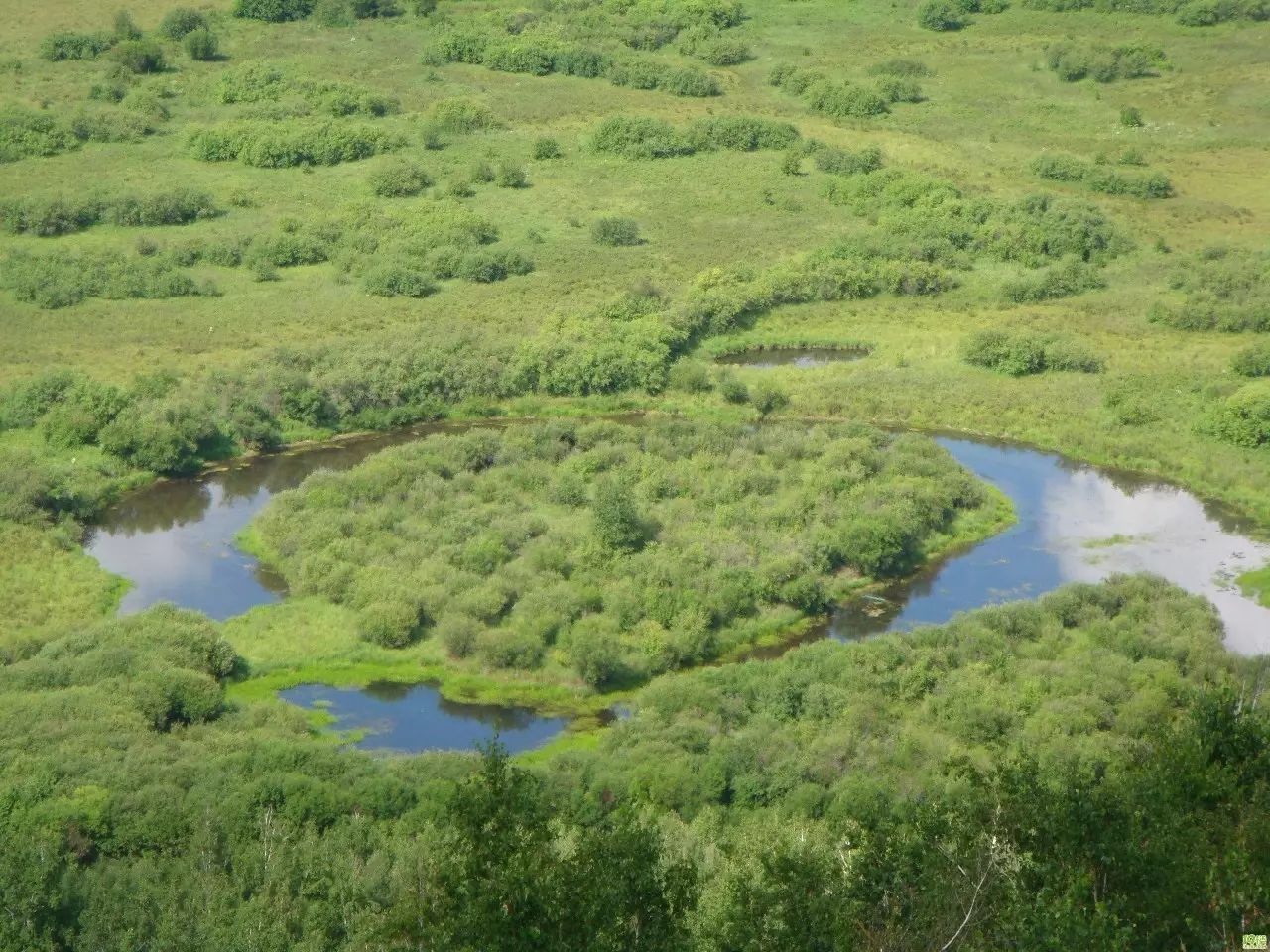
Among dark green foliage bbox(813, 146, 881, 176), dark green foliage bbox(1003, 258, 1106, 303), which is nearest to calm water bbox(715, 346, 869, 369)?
dark green foliage bbox(1003, 258, 1106, 303)

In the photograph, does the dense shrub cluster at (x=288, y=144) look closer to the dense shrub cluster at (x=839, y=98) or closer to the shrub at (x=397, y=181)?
the shrub at (x=397, y=181)

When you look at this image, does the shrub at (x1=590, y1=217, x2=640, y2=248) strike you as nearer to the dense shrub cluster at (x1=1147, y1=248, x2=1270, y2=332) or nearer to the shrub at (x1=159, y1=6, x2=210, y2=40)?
the dense shrub cluster at (x1=1147, y1=248, x2=1270, y2=332)

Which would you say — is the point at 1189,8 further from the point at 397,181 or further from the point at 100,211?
the point at 100,211

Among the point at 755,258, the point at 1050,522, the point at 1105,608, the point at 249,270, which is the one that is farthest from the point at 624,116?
the point at 1105,608

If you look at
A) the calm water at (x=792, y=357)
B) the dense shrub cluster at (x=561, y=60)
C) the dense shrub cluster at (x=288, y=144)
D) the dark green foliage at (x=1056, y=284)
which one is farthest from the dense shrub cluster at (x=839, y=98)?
the calm water at (x=792, y=357)

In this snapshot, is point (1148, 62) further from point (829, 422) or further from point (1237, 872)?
point (1237, 872)
